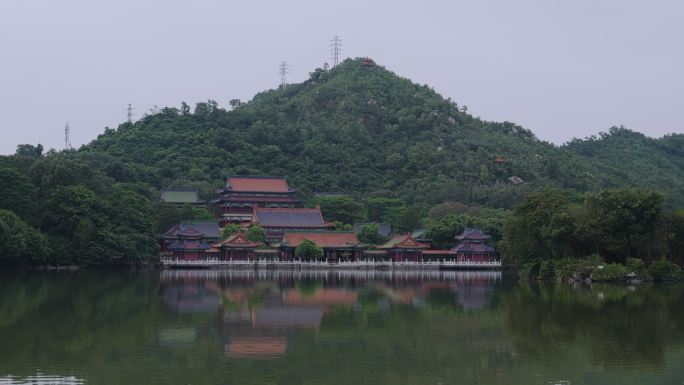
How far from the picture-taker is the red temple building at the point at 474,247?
66812 millimetres

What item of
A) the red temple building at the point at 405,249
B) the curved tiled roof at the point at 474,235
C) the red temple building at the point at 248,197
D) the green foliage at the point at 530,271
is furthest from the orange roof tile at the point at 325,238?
the green foliage at the point at 530,271

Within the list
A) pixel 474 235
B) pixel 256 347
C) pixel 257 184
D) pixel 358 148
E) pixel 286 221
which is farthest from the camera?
pixel 358 148

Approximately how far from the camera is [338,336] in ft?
73.9

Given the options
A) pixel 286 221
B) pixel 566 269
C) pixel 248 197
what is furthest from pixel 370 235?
pixel 566 269

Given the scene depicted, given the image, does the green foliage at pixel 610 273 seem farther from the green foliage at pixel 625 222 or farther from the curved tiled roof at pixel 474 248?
the curved tiled roof at pixel 474 248

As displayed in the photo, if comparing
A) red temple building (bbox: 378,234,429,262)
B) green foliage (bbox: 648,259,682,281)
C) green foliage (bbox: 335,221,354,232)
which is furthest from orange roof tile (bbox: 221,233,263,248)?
green foliage (bbox: 648,259,682,281)

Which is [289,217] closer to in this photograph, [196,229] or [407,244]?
[196,229]

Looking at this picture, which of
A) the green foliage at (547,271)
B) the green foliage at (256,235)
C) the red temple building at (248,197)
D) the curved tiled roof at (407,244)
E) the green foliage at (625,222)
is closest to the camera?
the green foliage at (625,222)

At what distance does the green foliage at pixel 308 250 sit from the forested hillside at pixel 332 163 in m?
9.67

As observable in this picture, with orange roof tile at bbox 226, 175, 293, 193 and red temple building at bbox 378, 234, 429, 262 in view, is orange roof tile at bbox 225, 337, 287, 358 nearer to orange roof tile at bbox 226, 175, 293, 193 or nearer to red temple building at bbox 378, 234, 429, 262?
red temple building at bbox 378, 234, 429, 262

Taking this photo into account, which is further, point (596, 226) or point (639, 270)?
point (596, 226)

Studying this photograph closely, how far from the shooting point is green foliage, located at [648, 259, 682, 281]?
4359 cm

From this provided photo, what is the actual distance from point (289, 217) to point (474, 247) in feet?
50.8

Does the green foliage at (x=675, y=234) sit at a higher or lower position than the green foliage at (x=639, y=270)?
higher
